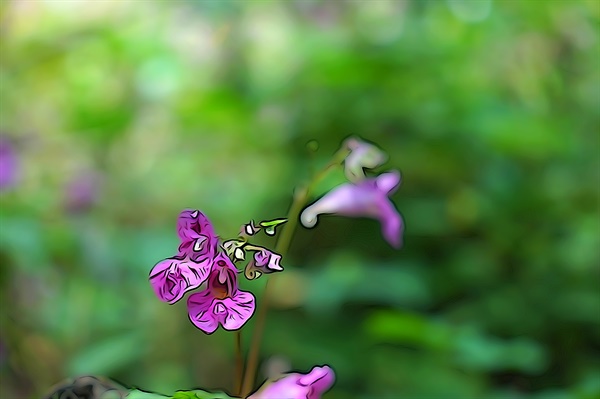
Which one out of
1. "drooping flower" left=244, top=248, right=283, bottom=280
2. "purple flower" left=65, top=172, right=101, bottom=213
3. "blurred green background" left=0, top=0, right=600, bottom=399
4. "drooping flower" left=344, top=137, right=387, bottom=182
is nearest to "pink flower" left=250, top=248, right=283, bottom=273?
"drooping flower" left=244, top=248, right=283, bottom=280

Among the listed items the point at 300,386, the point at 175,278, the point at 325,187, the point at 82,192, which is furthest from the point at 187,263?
the point at 82,192

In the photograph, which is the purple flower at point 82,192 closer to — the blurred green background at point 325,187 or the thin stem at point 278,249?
the blurred green background at point 325,187

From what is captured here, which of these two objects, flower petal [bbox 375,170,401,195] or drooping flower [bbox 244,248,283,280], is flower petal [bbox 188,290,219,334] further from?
flower petal [bbox 375,170,401,195]

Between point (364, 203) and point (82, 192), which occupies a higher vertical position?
point (82, 192)

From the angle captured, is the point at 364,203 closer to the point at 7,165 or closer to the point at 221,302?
the point at 221,302

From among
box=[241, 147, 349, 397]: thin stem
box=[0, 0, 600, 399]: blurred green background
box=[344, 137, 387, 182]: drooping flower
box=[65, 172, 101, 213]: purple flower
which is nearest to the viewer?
box=[241, 147, 349, 397]: thin stem

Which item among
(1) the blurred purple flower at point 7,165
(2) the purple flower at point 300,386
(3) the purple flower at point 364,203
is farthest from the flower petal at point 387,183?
(1) the blurred purple flower at point 7,165

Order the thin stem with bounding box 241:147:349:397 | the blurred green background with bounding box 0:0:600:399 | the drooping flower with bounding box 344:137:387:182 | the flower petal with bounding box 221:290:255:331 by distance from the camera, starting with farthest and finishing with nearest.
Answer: the blurred green background with bounding box 0:0:600:399 → the drooping flower with bounding box 344:137:387:182 → the thin stem with bounding box 241:147:349:397 → the flower petal with bounding box 221:290:255:331
